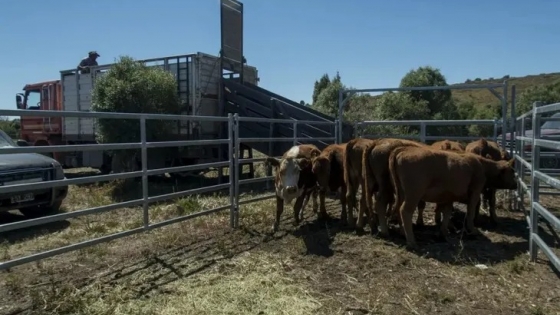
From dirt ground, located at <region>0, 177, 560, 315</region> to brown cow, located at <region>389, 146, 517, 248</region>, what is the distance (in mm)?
497

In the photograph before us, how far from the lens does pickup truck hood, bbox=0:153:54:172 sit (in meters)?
6.38

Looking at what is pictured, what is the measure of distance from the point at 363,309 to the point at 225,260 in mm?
1869

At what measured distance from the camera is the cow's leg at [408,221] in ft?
17.5

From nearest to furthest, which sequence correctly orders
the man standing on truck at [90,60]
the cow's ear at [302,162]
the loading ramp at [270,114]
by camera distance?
1. the cow's ear at [302,162]
2. the loading ramp at [270,114]
3. the man standing on truck at [90,60]

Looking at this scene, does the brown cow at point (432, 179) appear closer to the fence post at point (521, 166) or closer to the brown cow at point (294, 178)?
the fence post at point (521, 166)

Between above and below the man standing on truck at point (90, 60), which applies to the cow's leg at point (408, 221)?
below

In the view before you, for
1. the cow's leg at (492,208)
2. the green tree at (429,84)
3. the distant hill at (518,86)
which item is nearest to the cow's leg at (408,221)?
the cow's leg at (492,208)

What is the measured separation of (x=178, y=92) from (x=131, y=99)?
4.42 ft

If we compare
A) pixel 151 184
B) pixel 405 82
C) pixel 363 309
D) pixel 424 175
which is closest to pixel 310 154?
pixel 424 175

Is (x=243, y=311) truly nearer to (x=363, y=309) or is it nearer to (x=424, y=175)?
(x=363, y=309)

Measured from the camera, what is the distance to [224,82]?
1151 cm

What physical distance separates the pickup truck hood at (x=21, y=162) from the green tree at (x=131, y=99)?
3.01 meters

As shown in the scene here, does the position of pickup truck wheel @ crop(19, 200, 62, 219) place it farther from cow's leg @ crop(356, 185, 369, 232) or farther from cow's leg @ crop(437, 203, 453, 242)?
cow's leg @ crop(437, 203, 453, 242)

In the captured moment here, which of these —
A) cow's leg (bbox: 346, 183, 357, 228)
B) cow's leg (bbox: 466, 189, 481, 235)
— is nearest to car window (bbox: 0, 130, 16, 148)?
cow's leg (bbox: 346, 183, 357, 228)
